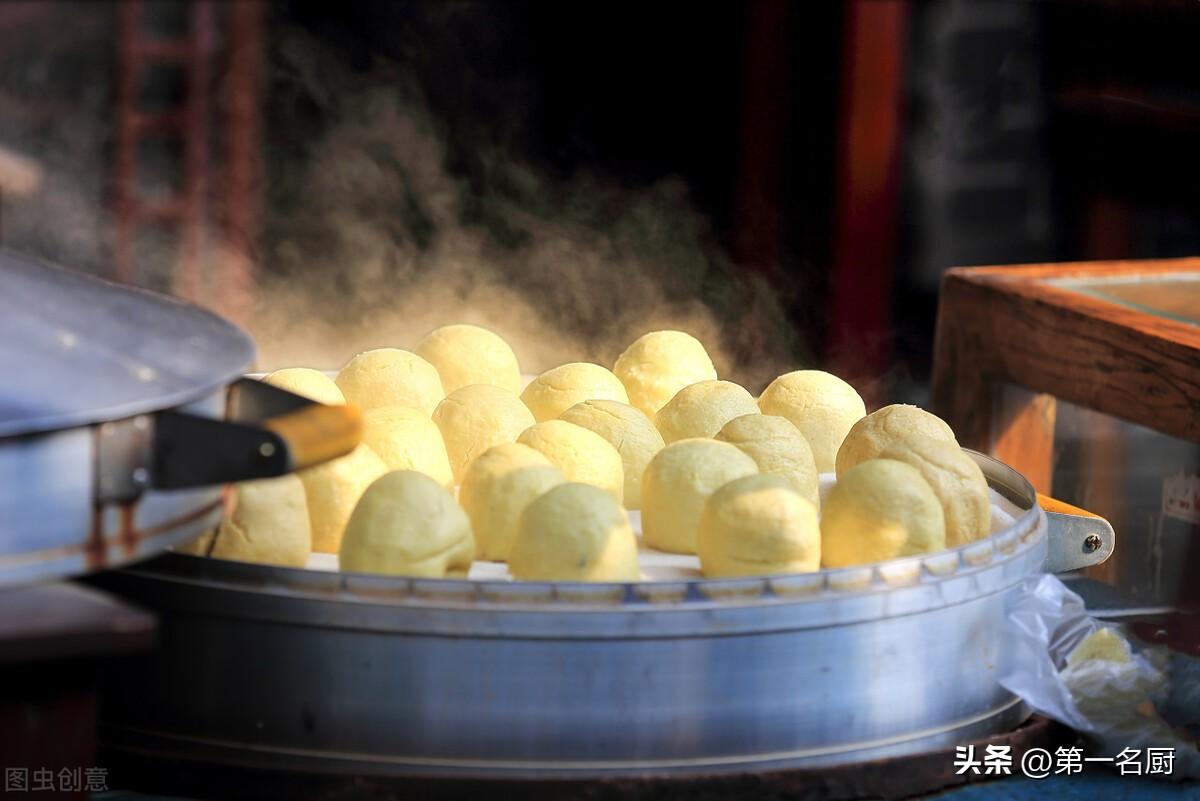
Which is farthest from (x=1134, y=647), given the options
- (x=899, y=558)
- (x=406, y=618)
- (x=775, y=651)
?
(x=406, y=618)

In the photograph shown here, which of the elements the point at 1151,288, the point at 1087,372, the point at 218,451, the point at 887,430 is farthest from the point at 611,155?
the point at 218,451

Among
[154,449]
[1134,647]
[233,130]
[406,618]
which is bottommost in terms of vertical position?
[1134,647]

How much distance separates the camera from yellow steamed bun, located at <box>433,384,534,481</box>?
174cm

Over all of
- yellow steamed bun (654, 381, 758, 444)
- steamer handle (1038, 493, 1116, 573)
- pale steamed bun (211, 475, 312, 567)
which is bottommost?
steamer handle (1038, 493, 1116, 573)

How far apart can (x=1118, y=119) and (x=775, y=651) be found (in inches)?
138

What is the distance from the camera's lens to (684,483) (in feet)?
5.00

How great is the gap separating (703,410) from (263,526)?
61cm

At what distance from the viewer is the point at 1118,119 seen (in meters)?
4.28

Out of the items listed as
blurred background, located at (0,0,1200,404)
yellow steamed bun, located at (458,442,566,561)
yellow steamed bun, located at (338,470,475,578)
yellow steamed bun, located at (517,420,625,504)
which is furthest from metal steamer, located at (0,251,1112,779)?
blurred background, located at (0,0,1200,404)

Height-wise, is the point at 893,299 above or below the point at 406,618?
above

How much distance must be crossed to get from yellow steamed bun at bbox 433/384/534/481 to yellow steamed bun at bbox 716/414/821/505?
0.26 m

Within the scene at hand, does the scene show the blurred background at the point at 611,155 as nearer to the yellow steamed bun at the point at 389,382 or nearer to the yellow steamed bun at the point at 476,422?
the yellow steamed bun at the point at 389,382

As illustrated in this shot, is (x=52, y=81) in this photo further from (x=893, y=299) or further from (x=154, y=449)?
(x=154, y=449)

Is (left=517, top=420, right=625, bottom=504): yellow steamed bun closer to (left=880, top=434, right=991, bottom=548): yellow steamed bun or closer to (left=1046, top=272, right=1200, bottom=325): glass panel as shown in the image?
(left=880, top=434, right=991, bottom=548): yellow steamed bun
